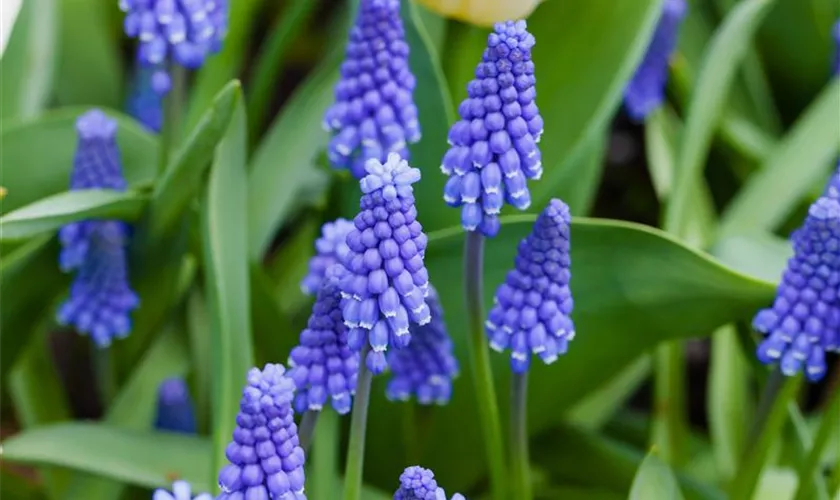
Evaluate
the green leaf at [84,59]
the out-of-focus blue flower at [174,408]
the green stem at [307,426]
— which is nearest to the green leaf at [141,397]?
the out-of-focus blue flower at [174,408]

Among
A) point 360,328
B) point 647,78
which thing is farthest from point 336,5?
point 360,328

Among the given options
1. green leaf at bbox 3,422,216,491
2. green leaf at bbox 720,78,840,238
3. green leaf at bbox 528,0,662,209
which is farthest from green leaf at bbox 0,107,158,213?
green leaf at bbox 720,78,840,238

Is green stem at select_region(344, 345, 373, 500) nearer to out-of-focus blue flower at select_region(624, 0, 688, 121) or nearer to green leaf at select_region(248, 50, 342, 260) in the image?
green leaf at select_region(248, 50, 342, 260)

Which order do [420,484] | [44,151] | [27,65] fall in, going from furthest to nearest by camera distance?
1. [27,65]
2. [44,151]
3. [420,484]

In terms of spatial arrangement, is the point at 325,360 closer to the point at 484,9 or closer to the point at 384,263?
the point at 384,263

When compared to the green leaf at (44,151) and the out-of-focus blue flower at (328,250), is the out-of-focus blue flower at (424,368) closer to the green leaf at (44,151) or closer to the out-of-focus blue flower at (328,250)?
the out-of-focus blue flower at (328,250)

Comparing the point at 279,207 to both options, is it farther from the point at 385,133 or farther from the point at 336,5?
the point at 336,5

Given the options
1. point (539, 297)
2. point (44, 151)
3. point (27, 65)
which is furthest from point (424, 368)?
point (27, 65)

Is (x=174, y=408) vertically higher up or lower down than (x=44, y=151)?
lower down
